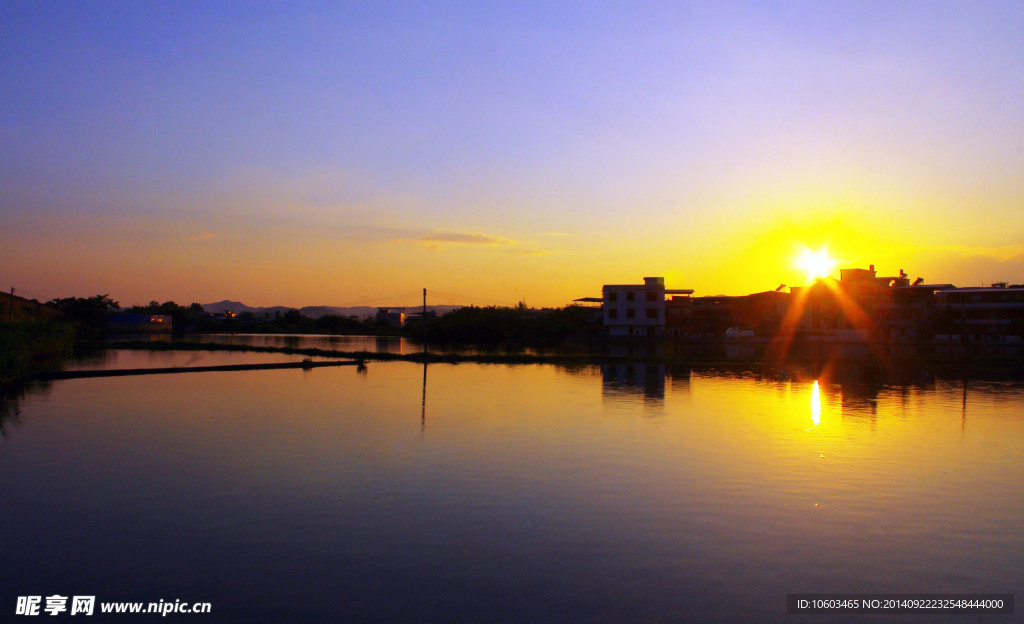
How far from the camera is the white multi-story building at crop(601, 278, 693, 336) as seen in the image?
68312 millimetres

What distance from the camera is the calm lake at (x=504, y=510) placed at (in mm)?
5684

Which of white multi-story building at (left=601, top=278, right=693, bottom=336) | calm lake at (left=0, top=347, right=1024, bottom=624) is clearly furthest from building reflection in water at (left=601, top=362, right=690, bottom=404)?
white multi-story building at (left=601, top=278, right=693, bottom=336)

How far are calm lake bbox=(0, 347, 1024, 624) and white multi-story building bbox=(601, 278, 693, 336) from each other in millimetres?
51966

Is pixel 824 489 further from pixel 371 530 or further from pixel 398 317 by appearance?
pixel 398 317

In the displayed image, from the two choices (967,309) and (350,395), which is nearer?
(350,395)

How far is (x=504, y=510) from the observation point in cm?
795

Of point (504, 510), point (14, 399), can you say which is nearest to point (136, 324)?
point (14, 399)

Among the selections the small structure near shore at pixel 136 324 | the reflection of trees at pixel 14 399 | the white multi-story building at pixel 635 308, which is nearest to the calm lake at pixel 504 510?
the reflection of trees at pixel 14 399

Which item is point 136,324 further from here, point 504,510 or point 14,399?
point 504,510

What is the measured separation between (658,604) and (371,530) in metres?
3.14

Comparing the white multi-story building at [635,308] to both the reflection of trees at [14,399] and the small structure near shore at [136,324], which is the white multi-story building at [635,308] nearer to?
the small structure near shore at [136,324]

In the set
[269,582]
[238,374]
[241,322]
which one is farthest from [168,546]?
[241,322]

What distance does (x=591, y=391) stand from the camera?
2105 centimetres

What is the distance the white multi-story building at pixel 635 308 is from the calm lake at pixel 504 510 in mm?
51966
